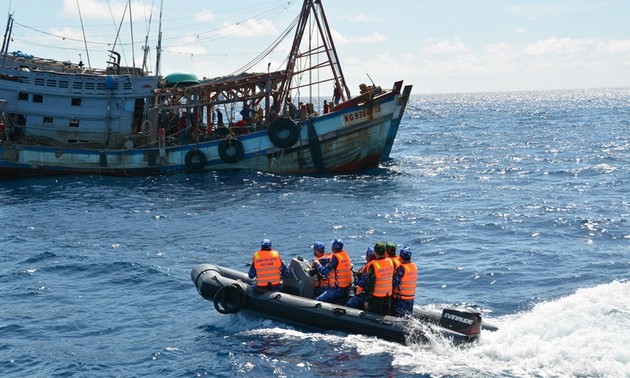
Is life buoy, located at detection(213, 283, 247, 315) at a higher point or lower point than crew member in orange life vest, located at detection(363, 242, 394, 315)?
lower

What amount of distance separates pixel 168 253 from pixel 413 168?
2305cm

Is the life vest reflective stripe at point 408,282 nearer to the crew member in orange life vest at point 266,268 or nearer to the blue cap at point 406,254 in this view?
the blue cap at point 406,254

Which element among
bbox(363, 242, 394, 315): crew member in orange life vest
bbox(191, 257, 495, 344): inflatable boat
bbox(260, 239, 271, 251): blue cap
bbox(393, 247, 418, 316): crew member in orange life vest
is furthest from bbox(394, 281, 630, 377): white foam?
bbox(260, 239, 271, 251): blue cap

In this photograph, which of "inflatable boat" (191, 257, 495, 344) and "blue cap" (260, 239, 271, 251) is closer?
"inflatable boat" (191, 257, 495, 344)

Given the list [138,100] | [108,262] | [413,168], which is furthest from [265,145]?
[108,262]

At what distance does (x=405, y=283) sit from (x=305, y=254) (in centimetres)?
773

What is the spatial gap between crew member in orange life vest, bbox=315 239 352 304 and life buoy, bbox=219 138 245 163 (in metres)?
21.6

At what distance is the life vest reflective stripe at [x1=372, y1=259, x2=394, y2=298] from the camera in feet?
56.6

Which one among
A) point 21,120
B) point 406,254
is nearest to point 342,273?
point 406,254

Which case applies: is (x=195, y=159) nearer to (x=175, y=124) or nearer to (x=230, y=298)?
(x=175, y=124)

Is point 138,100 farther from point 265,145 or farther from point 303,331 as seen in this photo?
point 303,331

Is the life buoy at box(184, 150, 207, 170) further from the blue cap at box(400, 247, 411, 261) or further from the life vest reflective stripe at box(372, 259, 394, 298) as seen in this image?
the blue cap at box(400, 247, 411, 261)

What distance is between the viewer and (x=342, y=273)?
18.3 metres

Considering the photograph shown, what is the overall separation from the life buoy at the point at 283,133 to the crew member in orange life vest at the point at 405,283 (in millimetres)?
21967
